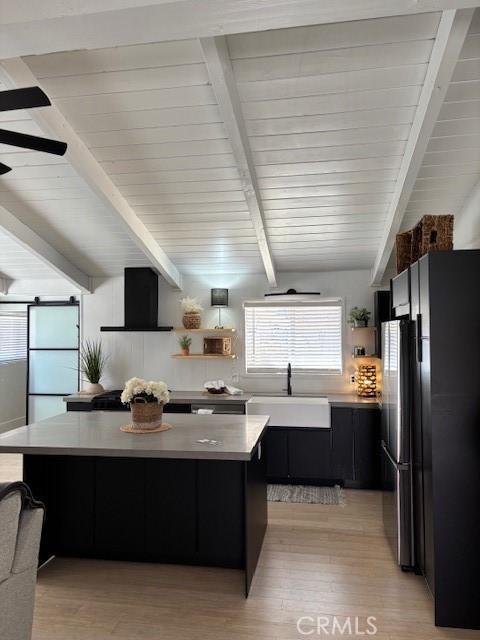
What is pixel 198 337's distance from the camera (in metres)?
5.34

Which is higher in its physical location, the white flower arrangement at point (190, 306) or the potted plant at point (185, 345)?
the white flower arrangement at point (190, 306)

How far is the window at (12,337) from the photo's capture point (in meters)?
6.50

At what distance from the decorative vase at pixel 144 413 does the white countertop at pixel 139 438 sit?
109 millimetres

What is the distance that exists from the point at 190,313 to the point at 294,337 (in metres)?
1.25

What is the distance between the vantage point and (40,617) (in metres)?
2.38

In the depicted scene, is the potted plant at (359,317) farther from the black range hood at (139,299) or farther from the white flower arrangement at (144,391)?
the white flower arrangement at (144,391)

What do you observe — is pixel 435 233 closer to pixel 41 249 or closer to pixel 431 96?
pixel 431 96

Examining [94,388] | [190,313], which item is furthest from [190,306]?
[94,388]

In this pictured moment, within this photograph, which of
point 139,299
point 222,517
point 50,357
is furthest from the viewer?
point 50,357

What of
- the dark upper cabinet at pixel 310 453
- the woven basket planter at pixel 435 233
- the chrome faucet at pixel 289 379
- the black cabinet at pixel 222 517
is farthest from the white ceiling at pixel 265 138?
the black cabinet at pixel 222 517

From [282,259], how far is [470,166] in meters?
2.08

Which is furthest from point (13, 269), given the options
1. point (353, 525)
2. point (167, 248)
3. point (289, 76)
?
point (353, 525)

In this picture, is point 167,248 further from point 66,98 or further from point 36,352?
point 36,352

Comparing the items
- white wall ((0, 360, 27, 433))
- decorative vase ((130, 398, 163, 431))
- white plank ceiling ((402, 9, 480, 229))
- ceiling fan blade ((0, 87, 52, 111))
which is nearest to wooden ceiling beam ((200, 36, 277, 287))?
ceiling fan blade ((0, 87, 52, 111))
